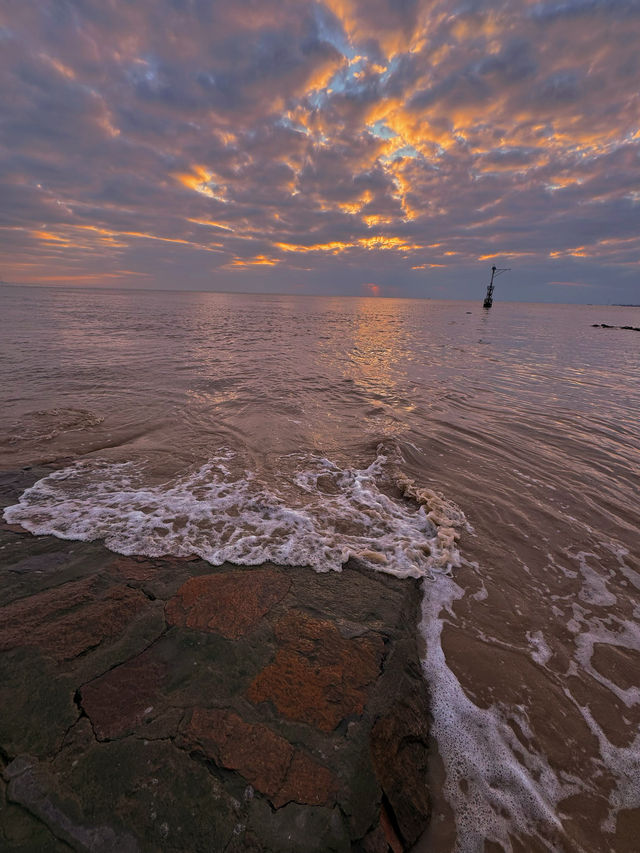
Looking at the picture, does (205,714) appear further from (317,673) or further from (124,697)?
(317,673)

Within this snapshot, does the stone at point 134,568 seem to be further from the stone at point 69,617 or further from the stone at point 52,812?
the stone at point 52,812

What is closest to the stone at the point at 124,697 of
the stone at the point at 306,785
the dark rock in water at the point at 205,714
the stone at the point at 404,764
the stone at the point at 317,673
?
the dark rock in water at the point at 205,714

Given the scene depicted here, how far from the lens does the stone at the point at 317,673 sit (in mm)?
2334

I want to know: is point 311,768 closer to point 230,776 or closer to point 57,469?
point 230,776

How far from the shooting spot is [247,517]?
4.67 meters

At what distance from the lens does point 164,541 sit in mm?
4051

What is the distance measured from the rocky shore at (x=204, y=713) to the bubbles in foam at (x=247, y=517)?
0.51 metres

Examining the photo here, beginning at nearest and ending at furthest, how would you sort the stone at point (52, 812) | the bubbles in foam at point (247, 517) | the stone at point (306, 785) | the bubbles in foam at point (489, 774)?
the stone at point (52, 812)
the stone at point (306, 785)
the bubbles in foam at point (489, 774)
the bubbles in foam at point (247, 517)

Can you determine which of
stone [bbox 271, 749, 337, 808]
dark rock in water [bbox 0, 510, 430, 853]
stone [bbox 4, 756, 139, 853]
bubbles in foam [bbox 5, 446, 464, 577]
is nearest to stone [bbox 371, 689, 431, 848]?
dark rock in water [bbox 0, 510, 430, 853]

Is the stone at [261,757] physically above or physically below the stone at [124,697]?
below

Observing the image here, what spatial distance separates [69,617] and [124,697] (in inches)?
39.1

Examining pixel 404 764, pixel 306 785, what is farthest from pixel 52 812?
pixel 404 764

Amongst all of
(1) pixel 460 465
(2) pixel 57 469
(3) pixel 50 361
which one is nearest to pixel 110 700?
(2) pixel 57 469

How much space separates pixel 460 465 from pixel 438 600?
3538 mm
